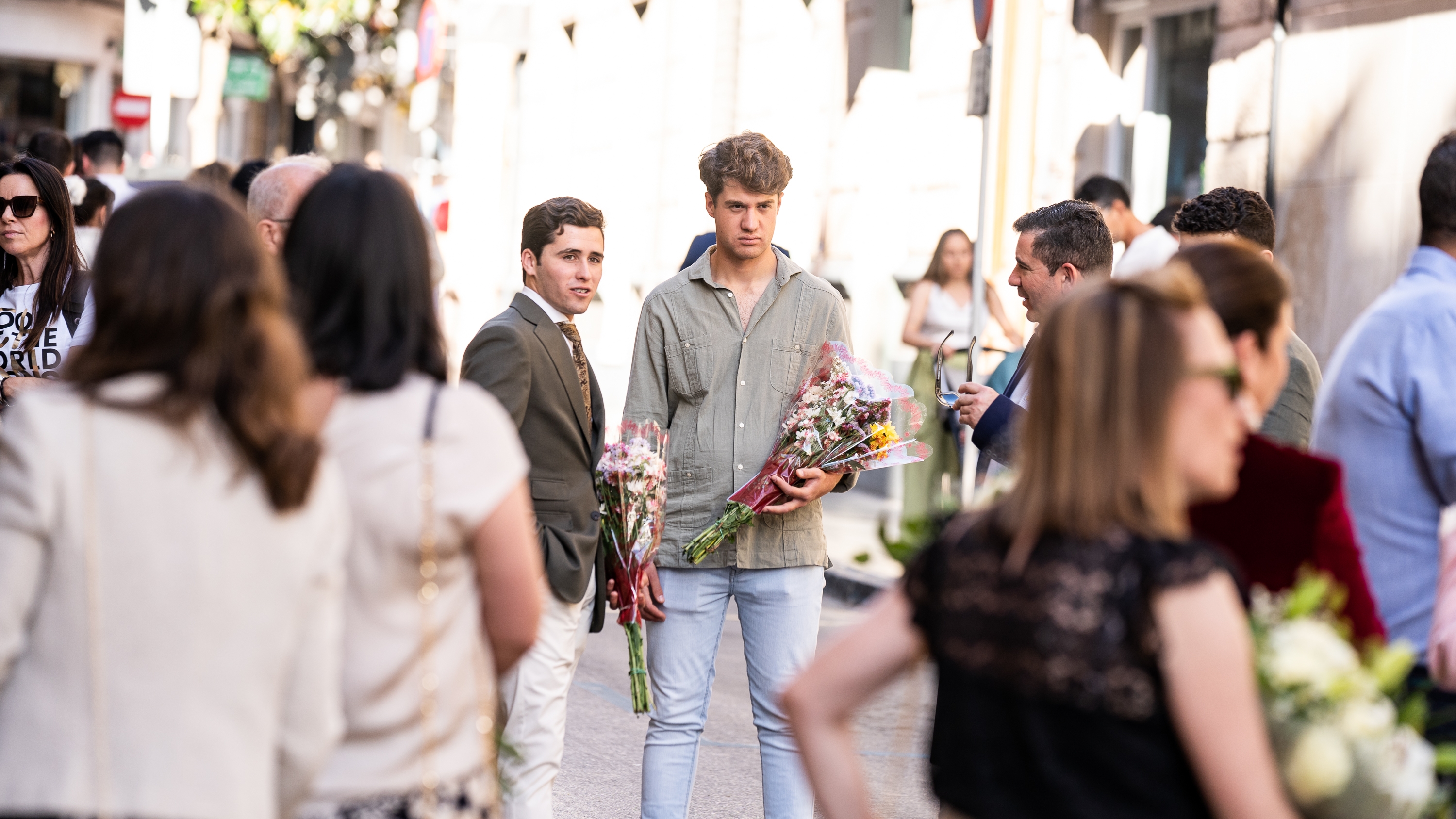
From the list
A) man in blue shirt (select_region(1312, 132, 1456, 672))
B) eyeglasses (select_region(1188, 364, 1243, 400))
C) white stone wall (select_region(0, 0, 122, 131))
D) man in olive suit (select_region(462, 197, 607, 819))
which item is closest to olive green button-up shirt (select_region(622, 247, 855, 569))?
man in olive suit (select_region(462, 197, 607, 819))

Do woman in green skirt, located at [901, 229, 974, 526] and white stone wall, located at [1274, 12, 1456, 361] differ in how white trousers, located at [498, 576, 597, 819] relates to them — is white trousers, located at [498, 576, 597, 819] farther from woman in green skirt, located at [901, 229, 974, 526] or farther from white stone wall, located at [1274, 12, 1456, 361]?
woman in green skirt, located at [901, 229, 974, 526]

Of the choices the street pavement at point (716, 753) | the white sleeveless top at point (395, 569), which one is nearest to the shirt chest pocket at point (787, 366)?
the street pavement at point (716, 753)

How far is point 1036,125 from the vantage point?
1134cm

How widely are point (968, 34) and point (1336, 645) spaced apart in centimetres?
1098

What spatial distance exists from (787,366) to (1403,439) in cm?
208

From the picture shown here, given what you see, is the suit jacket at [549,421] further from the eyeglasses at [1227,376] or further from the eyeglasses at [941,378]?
the eyeglasses at [1227,376]

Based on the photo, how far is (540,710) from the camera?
177 inches

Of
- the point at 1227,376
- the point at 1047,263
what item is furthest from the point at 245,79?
the point at 1227,376

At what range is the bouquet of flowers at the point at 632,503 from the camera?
4.77 metres

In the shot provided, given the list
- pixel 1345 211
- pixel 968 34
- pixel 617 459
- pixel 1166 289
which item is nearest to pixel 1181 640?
pixel 1166 289

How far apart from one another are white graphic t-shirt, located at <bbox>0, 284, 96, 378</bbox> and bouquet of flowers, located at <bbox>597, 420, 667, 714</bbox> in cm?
195

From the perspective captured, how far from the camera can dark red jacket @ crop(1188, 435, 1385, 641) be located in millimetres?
2727

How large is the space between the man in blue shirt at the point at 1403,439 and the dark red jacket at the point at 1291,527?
645 mm

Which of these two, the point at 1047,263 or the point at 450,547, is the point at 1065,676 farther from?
the point at 1047,263
